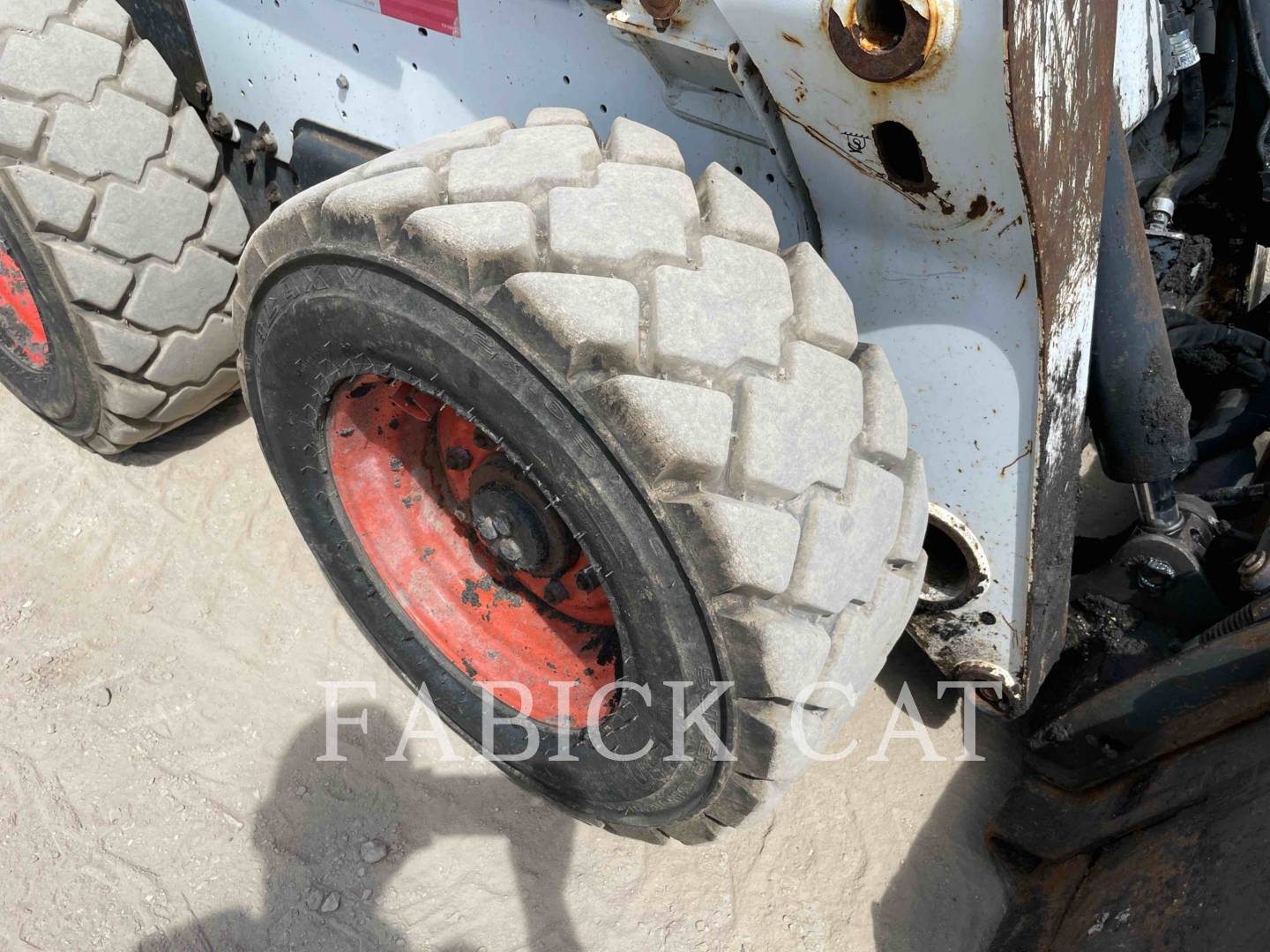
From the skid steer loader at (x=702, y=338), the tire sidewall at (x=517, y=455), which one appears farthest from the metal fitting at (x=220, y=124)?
the tire sidewall at (x=517, y=455)

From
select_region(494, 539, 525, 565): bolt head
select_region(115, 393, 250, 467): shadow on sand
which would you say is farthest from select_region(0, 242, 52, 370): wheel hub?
select_region(494, 539, 525, 565): bolt head

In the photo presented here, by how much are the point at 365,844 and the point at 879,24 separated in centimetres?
173

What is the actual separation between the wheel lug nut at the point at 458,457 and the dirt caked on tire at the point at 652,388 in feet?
0.89

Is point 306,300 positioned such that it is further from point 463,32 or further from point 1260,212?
point 1260,212

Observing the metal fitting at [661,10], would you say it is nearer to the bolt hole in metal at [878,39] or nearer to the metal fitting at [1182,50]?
the bolt hole in metal at [878,39]

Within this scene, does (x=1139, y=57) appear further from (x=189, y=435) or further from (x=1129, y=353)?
(x=189, y=435)

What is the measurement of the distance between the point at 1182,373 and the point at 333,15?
1.96m

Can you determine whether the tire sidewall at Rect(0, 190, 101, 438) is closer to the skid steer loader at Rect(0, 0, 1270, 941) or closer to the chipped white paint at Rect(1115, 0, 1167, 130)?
the skid steer loader at Rect(0, 0, 1270, 941)

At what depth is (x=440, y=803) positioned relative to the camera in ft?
6.93

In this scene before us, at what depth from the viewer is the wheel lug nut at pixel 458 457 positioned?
1.96 metres

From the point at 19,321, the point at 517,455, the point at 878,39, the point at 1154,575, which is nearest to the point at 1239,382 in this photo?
the point at 1154,575

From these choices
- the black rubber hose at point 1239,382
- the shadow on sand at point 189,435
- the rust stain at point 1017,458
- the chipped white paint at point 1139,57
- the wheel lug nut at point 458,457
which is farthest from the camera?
the shadow on sand at point 189,435

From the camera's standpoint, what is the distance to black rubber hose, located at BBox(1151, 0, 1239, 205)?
2.23 m

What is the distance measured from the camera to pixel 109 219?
2094 mm
